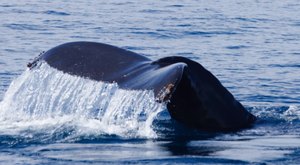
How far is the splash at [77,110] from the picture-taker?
689 cm

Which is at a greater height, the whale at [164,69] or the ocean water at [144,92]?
the whale at [164,69]

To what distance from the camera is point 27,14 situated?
20719 mm

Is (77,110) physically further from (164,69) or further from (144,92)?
(144,92)

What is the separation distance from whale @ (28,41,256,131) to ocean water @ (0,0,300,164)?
91 mm

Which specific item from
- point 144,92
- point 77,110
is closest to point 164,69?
point 144,92

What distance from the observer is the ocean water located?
718cm

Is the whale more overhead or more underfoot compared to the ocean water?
more overhead

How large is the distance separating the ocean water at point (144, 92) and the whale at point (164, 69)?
0.09 metres

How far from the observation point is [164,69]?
21.8ft

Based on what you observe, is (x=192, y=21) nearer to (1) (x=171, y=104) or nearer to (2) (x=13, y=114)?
(2) (x=13, y=114)

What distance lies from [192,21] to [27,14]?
11.1 ft

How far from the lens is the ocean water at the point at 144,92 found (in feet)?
23.6

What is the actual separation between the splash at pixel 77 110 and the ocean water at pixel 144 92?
0.01 m

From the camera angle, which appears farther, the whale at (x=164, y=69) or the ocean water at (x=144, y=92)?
the ocean water at (x=144, y=92)
